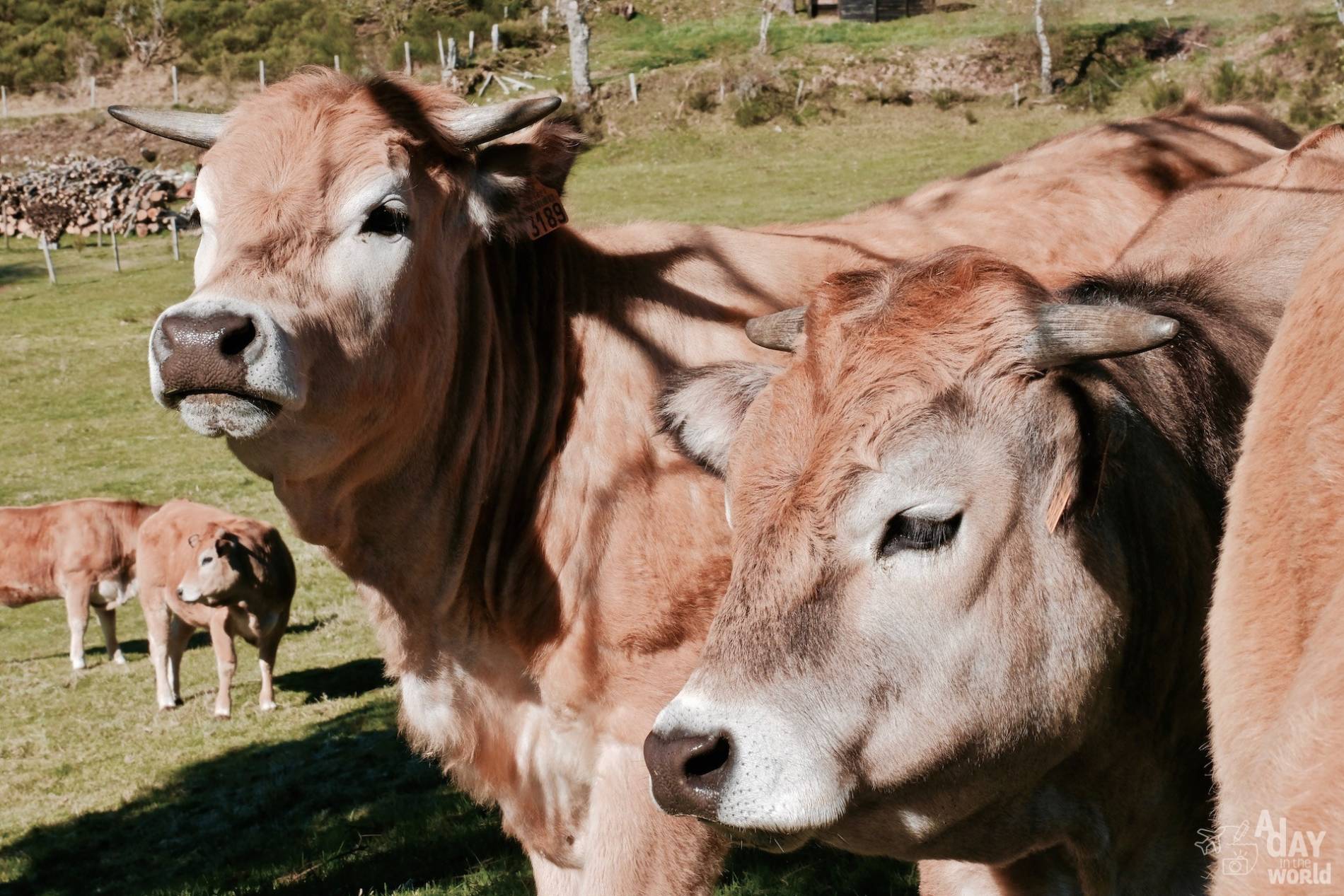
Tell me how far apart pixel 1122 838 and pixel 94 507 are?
14.4 meters

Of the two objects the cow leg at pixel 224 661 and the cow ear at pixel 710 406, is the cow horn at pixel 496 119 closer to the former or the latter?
the cow ear at pixel 710 406

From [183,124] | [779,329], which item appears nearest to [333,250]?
[183,124]

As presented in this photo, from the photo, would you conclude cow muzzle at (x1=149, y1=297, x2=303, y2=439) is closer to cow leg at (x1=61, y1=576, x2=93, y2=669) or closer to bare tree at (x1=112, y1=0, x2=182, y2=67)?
cow leg at (x1=61, y1=576, x2=93, y2=669)

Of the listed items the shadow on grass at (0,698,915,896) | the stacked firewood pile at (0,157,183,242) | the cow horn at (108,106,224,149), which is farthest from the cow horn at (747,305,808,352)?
the stacked firewood pile at (0,157,183,242)

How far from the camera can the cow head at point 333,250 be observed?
3645 mm

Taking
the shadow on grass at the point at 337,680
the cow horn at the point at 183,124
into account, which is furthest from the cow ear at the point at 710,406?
the shadow on grass at the point at 337,680

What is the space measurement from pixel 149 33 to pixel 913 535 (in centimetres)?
6792

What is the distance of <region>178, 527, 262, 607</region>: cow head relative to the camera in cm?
1229

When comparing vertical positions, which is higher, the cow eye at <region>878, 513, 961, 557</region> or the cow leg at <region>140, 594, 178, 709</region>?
Result: the cow eye at <region>878, 513, 961, 557</region>

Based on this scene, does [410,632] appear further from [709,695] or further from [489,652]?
[709,695]

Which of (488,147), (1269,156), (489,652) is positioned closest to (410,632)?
(489,652)

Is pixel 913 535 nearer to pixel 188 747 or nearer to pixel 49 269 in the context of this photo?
pixel 188 747

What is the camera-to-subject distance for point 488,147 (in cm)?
452

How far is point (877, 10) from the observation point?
57.7 meters
